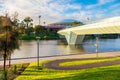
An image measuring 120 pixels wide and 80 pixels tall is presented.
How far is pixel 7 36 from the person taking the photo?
2323 centimetres

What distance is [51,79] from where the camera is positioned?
1767 centimetres

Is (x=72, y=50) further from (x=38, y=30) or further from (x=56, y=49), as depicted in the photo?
(x=38, y=30)

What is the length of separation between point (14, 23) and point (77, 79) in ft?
35.6

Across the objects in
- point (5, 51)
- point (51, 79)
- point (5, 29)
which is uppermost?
point (5, 29)

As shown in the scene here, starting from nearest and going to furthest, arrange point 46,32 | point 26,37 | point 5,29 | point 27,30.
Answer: point 5,29 → point 26,37 → point 27,30 → point 46,32

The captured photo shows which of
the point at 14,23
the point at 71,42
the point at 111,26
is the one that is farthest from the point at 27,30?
the point at 14,23

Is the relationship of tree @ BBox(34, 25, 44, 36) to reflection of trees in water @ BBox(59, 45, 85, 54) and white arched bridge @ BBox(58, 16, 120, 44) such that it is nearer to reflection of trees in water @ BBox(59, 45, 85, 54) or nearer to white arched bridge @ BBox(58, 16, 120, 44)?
white arched bridge @ BBox(58, 16, 120, 44)

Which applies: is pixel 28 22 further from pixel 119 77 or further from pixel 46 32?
pixel 119 77

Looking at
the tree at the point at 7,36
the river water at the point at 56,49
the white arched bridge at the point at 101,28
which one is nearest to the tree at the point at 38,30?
the white arched bridge at the point at 101,28

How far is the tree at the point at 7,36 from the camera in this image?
23141 mm

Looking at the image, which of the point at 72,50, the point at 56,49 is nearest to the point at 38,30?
the point at 56,49

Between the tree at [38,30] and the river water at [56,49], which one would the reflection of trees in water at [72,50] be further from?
the tree at [38,30]

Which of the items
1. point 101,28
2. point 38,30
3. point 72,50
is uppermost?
point 38,30

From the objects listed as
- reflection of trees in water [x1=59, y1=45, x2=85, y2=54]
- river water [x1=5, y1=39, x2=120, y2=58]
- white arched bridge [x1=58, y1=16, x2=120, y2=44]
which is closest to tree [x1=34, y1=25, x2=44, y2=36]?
white arched bridge [x1=58, y1=16, x2=120, y2=44]
